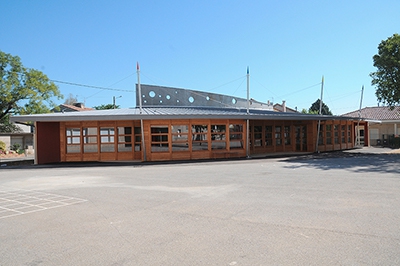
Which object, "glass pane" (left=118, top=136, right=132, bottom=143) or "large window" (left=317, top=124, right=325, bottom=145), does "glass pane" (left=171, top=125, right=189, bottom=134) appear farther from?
"large window" (left=317, top=124, right=325, bottom=145)

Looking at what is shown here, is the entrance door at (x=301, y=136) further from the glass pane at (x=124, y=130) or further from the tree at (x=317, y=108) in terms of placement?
the tree at (x=317, y=108)

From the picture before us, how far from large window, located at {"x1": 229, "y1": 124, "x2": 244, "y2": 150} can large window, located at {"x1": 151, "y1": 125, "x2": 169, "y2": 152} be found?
4.02 meters

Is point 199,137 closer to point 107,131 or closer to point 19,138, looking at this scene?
point 107,131

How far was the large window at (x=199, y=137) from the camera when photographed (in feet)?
59.1

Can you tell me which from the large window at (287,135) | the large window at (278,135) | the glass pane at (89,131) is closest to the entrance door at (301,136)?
the large window at (287,135)

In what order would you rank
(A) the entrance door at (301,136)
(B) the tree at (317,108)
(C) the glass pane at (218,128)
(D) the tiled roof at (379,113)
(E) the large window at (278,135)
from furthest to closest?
(B) the tree at (317,108)
(D) the tiled roof at (379,113)
(A) the entrance door at (301,136)
(E) the large window at (278,135)
(C) the glass pane at (218,128)

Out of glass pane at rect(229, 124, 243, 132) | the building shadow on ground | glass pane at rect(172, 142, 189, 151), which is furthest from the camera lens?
glass pane at rect(229, 124, 243, 132)

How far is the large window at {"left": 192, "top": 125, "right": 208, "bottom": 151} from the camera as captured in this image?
18.0 meters

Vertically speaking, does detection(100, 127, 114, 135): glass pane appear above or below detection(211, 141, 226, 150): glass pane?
above

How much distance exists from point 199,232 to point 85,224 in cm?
203

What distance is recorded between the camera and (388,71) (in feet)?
60.5

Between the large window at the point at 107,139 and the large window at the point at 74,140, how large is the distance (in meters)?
1.37

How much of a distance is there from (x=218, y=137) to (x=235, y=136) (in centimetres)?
120

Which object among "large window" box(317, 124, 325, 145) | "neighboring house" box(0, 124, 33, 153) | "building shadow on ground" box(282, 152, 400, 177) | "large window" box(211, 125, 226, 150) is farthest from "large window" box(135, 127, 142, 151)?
"neighboring house" box(0, 124, 33, 153)
